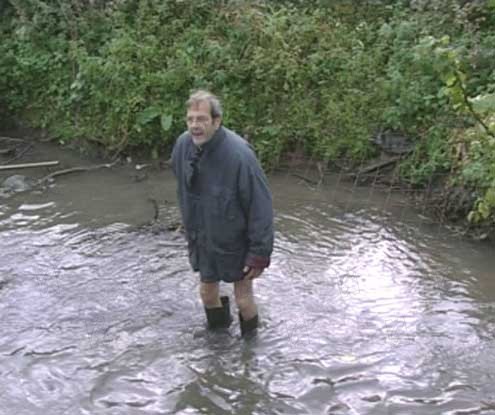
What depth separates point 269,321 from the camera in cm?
680

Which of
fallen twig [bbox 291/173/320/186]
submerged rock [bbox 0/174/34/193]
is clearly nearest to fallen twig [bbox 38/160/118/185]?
submerged rock [bbox 0/174/34/193]

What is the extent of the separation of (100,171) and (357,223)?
12.9 feet

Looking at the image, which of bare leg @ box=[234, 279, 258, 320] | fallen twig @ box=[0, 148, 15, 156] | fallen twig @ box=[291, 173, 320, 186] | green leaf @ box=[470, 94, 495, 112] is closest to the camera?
green leaf @ box=[470, 94, 495, 112]

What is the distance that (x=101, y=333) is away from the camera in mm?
6625

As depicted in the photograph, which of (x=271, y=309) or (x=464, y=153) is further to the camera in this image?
(x=464, y=153)

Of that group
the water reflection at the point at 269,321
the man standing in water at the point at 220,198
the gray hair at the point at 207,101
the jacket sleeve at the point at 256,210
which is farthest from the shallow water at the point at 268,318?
the gray hair at the point at 207,101

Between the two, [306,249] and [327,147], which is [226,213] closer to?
[306,249]

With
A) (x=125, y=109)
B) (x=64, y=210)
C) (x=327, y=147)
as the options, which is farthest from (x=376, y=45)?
(x=64, y=210)

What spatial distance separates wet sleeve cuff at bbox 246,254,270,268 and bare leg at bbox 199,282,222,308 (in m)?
0.49

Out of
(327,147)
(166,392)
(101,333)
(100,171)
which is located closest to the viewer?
(166,392)

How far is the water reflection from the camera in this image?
570 cm

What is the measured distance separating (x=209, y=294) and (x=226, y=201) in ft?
3.08

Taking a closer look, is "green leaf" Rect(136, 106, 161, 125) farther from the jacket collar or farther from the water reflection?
the jacket collar

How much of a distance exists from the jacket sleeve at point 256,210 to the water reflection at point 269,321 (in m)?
0.92
